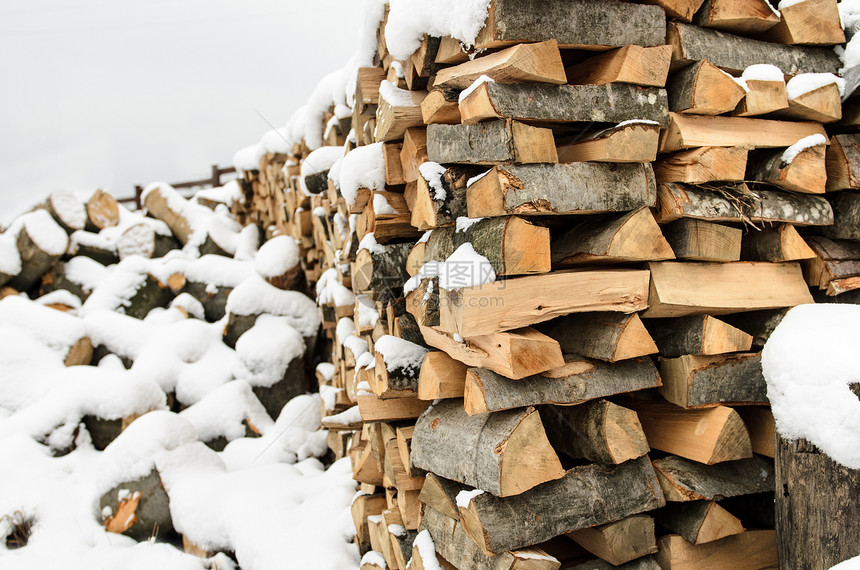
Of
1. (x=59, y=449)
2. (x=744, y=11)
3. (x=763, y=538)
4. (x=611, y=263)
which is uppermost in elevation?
(x=744, y=11)

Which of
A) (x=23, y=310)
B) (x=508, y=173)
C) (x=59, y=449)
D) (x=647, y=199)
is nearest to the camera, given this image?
(x=508, y=173)

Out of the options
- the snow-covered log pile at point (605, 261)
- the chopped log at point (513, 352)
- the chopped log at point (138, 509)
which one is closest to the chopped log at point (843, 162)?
the snow-covered log pile at point (605, 261)

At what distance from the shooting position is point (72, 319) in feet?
14.5

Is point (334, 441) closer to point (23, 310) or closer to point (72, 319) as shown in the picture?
point (72, 319)

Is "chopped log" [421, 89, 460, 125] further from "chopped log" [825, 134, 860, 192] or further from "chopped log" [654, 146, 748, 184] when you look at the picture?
"chopped log" [825, 134, 860, 192]

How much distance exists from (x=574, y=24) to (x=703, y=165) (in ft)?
1.97

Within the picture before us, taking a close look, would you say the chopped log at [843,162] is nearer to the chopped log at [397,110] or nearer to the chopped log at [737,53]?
the chopped log at [737,53]

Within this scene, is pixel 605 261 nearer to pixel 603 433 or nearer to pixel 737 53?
pixel 603 433

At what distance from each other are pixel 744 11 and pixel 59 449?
420 cm

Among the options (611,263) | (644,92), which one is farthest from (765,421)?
(644,92)

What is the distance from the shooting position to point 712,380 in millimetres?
1791

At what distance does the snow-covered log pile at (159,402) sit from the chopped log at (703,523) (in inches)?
57.4

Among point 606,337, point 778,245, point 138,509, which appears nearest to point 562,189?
point 606,337

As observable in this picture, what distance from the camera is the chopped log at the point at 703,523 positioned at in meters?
1.75
